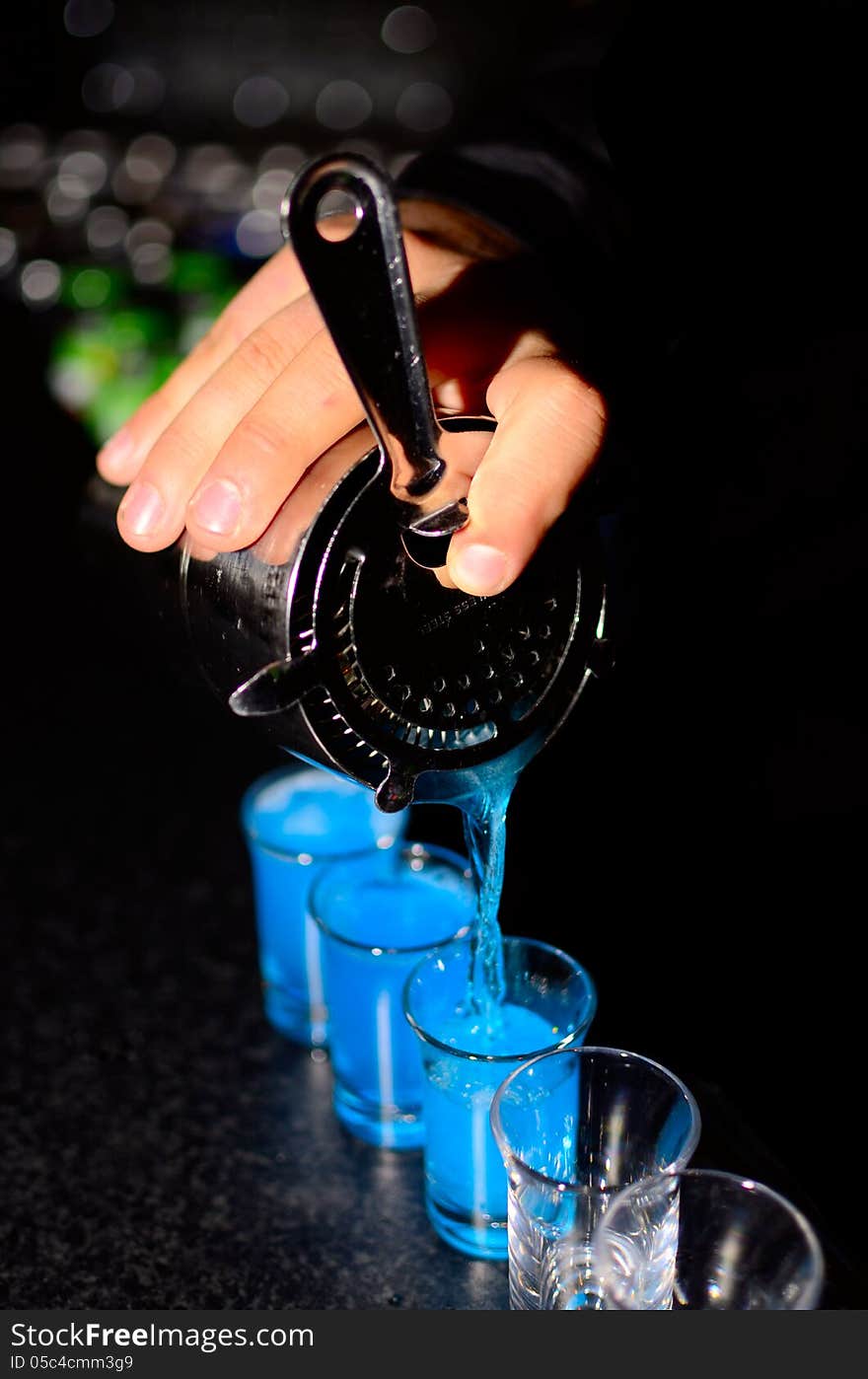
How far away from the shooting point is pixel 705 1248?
0.66 metres

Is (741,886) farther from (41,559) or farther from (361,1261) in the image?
(41,559)

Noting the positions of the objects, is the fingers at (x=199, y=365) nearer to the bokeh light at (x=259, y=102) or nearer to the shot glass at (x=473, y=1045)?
the shot glass at (x=473, y=1045)

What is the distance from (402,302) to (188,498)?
0.27 m

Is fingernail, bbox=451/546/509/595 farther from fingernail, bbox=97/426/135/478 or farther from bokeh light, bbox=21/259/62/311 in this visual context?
bokeh light, bbox=21/259/62/311

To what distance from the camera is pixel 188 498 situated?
2.53 feet

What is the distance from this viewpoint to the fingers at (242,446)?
26.8 inches

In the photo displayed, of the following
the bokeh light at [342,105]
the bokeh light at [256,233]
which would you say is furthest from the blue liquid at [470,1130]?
the bokeh light at [342,105]

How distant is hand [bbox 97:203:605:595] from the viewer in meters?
0.66

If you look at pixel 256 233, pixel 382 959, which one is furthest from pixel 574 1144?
pixel 256 233

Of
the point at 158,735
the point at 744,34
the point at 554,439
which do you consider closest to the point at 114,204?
the point at 158,735

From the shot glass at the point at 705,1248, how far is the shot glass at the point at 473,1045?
0.41 feet

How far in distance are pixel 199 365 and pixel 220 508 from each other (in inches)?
11.8

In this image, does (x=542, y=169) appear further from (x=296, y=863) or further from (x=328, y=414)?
(x=296, y=863)

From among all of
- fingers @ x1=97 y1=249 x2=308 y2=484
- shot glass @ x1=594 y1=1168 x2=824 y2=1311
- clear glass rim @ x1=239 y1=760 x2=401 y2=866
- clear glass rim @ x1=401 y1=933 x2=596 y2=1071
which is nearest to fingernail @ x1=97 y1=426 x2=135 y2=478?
fingers @ x1=97 y1=249 x2=308 y2=484
